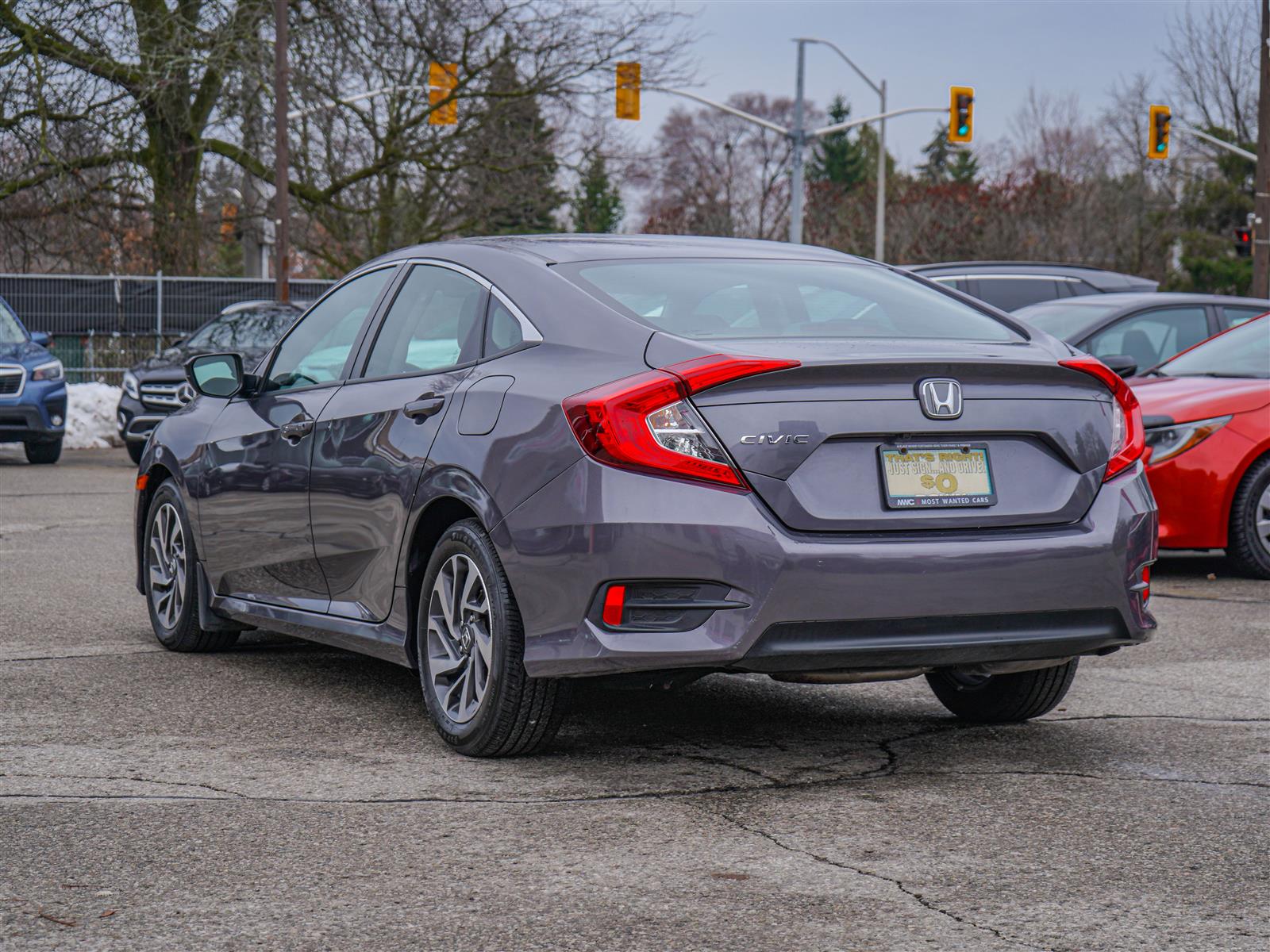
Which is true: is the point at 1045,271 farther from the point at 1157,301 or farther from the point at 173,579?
the point at 173,579

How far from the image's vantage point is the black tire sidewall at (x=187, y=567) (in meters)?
6.93

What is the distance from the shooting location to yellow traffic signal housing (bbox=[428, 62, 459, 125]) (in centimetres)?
2705

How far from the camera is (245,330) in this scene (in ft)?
63.4

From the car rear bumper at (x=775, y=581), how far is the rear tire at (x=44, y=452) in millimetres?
14808

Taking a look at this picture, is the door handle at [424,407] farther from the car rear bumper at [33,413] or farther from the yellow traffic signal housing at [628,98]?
the yellow traffic signal housing at [628,98]

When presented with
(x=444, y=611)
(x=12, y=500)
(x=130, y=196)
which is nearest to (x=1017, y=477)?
(x=444, y=611)

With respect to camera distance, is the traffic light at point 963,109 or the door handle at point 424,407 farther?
the traffic light at point 963,109

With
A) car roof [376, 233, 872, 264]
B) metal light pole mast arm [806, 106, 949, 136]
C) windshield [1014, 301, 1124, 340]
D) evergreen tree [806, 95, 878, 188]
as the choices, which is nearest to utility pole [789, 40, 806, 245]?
metal light pole mast arm [806, 106, 949, 136]

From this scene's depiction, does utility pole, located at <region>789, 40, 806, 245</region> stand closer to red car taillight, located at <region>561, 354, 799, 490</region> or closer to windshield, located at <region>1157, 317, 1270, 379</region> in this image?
windshield, located at <region>1157, 317, 1270, 379</region>

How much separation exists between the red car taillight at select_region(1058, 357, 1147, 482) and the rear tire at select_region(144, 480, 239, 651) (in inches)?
140

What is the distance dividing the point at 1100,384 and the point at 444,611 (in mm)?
1959

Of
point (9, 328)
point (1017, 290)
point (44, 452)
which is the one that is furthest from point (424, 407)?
point (1017, 290)

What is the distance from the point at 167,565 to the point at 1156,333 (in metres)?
8.01

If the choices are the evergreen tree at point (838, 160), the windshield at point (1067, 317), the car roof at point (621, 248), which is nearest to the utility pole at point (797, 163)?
the windshield at point (1067, 317)
